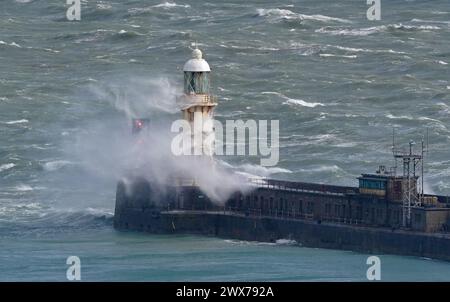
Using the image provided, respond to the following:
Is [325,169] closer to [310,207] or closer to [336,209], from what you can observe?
[310,207]

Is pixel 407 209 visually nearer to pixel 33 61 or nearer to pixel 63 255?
pixel 63 255

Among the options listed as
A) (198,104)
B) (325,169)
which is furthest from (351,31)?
(198,104)

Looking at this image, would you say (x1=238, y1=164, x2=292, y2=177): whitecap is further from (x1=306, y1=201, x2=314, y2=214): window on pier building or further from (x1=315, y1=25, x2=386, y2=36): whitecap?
(x1=315, y1=25, x2=386, y2=36): whitecap

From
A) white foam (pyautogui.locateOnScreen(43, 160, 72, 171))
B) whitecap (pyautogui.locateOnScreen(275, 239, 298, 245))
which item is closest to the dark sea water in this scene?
white foam (pyautogui.locateOnScreen(43, 160, 72, 171))

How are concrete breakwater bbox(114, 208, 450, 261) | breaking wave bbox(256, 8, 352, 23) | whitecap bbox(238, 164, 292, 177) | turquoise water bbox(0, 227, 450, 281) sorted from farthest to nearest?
breaking wave bbox(256, 8, 352, 23)
whitecap bbox(238, 164, 292, 177)
concrete breakwater bbox(114, 208, 450, 261)
turquoise water bbox(0, 227, 450, 281)

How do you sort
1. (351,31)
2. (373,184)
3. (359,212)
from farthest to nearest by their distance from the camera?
1. (351,31)
2. (359,212)
3. (373,184)
